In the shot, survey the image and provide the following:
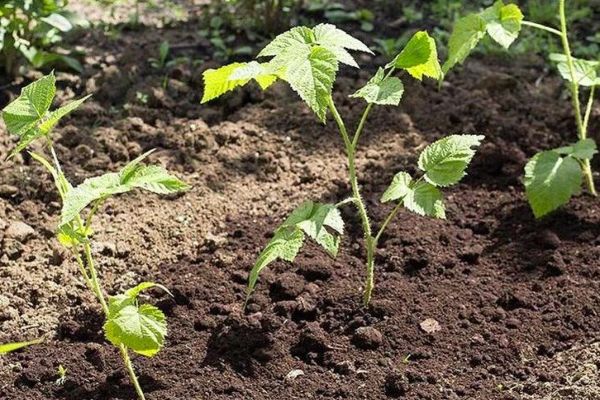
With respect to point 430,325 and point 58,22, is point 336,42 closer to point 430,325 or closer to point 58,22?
point 430,325

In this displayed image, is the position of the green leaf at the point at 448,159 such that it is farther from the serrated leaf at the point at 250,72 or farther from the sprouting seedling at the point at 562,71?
the serrated leaf at the point at 250,72

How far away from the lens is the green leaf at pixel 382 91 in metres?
3.07

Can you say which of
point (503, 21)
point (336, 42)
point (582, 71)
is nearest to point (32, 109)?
point (336, 42)

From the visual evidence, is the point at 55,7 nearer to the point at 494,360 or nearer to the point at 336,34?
the point at 336,34

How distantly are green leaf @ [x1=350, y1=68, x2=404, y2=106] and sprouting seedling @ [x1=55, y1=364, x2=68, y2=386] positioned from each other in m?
1.19

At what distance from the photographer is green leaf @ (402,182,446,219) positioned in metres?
3.15

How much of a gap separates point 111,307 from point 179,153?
1.50 meters

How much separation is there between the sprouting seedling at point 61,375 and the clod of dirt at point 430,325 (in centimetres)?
111

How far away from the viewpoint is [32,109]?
289 centimetres

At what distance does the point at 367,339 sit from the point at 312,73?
87 cm

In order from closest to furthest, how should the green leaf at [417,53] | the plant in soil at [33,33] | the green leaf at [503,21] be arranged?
1. the green leaf at [417,53]
2. the green leaf at [503,21]
3. the plant in soil at [33,33]

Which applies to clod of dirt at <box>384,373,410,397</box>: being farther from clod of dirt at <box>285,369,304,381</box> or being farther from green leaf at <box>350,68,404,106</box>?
green leaf at <box>350,68,404,106</box>

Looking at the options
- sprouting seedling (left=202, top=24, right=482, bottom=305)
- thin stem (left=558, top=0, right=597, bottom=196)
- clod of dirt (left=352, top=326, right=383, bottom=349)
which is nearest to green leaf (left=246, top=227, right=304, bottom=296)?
sprouting seedling (left=202, top=24, right=482, bottom=305)

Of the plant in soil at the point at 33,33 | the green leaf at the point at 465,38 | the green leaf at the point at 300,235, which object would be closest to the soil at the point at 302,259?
the plant in soil at the point at 33,33
